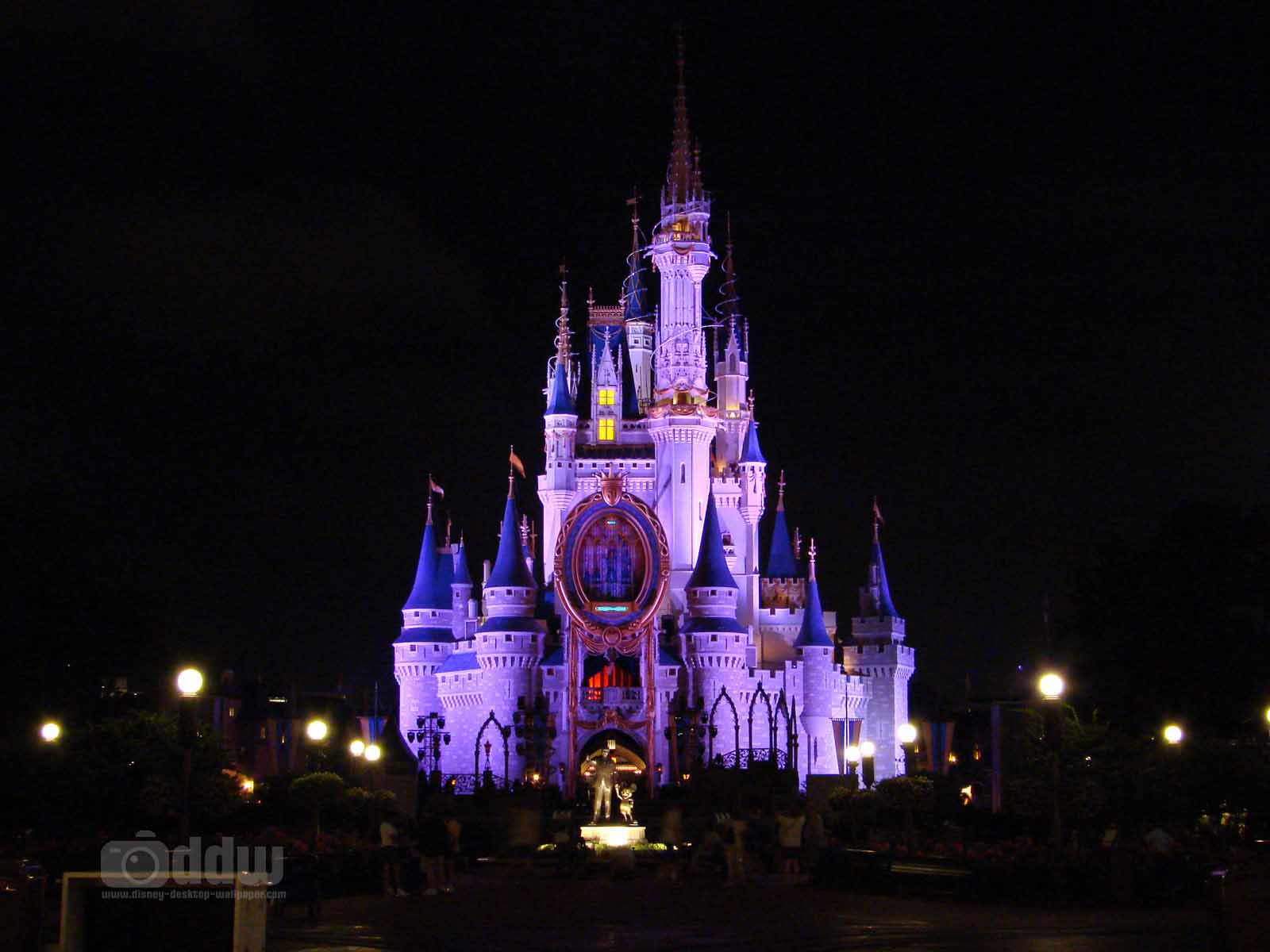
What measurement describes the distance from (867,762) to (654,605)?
1240cm

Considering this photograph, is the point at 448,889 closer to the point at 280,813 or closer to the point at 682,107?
the point at 280,813

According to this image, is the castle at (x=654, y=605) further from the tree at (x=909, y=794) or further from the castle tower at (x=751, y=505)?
the tree at (x=909, y=794)

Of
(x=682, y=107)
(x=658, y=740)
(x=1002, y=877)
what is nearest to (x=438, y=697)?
(x=658, y=740)

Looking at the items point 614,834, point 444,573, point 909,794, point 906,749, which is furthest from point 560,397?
point 909,794

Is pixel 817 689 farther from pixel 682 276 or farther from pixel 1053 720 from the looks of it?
pixel 1053 720

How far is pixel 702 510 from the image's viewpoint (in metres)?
97.6

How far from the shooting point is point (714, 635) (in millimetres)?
89500

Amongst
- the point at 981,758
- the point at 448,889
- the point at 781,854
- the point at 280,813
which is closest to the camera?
the point at 448,889

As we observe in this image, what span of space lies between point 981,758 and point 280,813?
91.0 m

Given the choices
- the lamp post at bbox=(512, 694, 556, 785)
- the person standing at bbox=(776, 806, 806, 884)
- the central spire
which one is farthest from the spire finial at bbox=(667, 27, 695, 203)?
the person standing at bbox=(776, 806, 806, 884)

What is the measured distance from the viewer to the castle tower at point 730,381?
10525 cm

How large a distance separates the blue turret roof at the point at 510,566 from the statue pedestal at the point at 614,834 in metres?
36.1

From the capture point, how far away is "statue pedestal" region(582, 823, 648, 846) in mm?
55094

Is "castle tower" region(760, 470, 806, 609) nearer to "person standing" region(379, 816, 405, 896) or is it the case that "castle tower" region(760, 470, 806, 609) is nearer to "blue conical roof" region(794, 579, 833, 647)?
"blue conical roof" region(794, 579, 833, 647)
